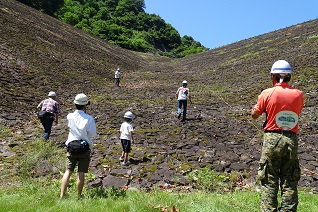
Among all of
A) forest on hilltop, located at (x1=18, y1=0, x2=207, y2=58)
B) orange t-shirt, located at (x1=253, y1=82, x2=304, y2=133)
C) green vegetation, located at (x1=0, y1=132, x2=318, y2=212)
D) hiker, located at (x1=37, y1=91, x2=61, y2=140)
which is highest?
forest on hilltop, located at (x1=18, y1=0, x2=207, y2=58)

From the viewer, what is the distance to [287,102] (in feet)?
17.6

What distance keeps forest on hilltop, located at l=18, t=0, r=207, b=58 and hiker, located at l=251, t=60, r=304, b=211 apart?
6137 cm

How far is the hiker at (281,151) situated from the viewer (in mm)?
5273

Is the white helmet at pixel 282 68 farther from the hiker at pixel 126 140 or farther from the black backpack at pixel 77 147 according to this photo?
the hiker at pixel 126 140

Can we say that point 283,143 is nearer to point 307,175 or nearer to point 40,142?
point 307,175

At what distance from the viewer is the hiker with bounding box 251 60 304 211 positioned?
5273mm

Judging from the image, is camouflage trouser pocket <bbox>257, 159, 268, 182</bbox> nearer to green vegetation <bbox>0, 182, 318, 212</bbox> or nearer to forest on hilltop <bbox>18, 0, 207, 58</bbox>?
green vegetation <bbox>0, 182, 318, 212</bbox>

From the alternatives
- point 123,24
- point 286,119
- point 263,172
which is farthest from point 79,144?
point 123,24

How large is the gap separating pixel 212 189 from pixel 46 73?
1923cm

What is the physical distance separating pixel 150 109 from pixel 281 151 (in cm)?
1404

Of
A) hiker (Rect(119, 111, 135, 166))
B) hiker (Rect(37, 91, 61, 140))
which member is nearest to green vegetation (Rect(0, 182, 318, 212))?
hiker (Rect(119, 111, 135, 166))

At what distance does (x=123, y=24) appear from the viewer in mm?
95688

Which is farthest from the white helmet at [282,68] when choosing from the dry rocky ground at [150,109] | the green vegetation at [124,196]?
the dry rocky ground at [150,109]

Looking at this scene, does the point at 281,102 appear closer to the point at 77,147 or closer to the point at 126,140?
the point at 77,147
